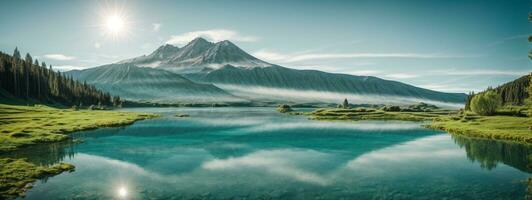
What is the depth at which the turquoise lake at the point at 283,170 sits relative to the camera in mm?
29922

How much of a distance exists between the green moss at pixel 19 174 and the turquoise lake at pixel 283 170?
1.12 meters

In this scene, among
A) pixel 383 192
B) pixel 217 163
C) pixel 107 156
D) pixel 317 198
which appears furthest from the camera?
pixel 107 156

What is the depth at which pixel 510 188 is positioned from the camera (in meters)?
31.6

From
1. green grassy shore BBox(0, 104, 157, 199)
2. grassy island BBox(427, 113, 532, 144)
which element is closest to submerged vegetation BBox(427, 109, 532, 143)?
grassy island BBox(427, 113, 532, 144)

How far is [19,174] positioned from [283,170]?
2614 cm

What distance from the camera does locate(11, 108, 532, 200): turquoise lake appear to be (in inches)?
1178

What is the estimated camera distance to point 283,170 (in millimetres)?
39531

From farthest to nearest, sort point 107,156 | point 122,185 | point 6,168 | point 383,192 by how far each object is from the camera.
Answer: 1. point 107,156
2. point 6,168
3. point 122,185
4. point 383,192

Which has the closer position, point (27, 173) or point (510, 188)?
point (510, 188)

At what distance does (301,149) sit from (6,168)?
3859 cm

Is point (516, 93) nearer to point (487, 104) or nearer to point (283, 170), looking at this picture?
point (487, 104)

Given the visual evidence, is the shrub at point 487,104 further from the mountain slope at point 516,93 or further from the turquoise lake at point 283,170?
the mountain slope at point 516,93

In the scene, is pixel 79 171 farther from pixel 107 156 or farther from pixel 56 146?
pixel 56 146

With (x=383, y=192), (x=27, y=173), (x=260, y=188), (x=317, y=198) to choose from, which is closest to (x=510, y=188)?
(x=383, y=192)
